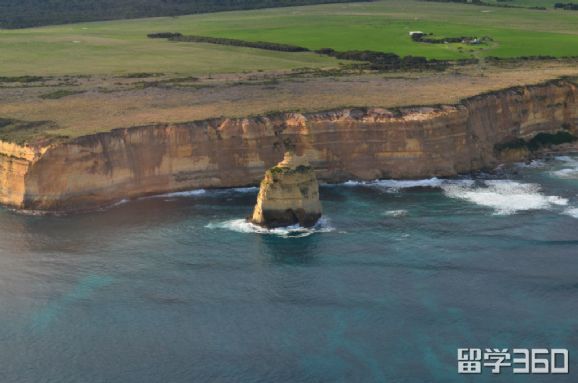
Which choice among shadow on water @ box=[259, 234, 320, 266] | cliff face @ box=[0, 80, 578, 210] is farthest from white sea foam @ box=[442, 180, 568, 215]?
shadow on water @ box=[259, 234, 320, 266]

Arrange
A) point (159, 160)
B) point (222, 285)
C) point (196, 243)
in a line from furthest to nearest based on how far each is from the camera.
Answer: point (159, 160) → point (196, 243) → point (222, 285)

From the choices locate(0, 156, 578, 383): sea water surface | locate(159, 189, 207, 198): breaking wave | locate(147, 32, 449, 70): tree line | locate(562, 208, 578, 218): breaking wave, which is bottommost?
locate(0, 156, 578, 383): sea water surface

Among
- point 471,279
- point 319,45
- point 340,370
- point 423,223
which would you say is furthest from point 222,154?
point 319,45

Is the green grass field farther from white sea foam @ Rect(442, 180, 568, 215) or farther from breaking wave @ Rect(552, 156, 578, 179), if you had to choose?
white sea foam @ Rect(442, 180, 568, 215)

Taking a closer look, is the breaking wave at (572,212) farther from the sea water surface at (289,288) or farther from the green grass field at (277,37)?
the green grass field at (277,37)

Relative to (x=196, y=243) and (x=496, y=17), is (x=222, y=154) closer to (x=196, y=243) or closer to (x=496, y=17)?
(x=196, y=243)

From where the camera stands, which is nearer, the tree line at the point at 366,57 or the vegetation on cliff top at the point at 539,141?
the vegetation on cliff top at the point at 539,141

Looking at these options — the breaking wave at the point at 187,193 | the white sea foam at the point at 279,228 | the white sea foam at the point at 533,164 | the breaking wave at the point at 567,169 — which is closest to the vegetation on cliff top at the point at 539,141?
the white sea foam at the point at 533,164
